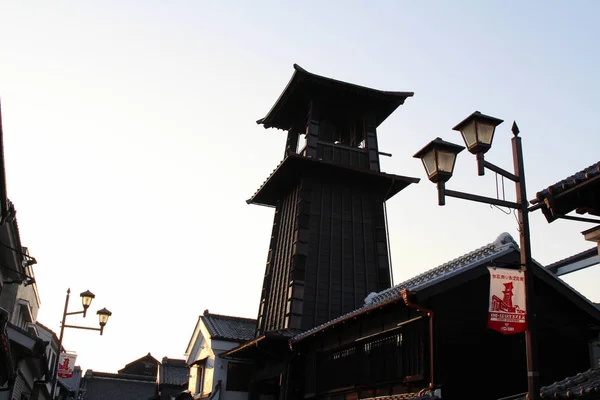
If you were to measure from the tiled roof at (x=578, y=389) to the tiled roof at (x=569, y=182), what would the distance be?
8.95ft

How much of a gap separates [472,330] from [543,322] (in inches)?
77.6

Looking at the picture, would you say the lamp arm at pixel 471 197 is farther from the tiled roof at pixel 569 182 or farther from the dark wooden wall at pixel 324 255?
the dark wooden wall at pixel 324 255

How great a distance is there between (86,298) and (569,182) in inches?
683

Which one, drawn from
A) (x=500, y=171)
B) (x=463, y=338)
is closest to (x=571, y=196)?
(x=500, y=171)

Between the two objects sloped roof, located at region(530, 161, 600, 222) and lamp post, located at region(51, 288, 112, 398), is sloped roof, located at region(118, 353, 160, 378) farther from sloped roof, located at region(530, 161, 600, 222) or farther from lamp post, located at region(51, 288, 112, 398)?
sloped roof, located at region(530, 161, 600, 222)

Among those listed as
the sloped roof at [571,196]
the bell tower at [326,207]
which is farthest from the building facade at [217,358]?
the sloped roof at [571,196]

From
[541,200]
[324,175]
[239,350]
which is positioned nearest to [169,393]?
[239,350]

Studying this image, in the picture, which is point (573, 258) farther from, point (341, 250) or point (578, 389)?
point (578, 389)

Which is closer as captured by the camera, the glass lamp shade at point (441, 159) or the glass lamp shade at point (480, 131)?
the glass lamp shade at point (480, 131)

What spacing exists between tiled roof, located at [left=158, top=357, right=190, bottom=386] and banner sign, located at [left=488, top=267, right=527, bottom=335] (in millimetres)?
39759

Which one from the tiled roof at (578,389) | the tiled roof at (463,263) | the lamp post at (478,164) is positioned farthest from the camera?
the tiled roof at (463,263)

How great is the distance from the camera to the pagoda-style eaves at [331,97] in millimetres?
26547

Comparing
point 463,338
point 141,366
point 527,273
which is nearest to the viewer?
point 527,273

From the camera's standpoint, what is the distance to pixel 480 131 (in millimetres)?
8750
